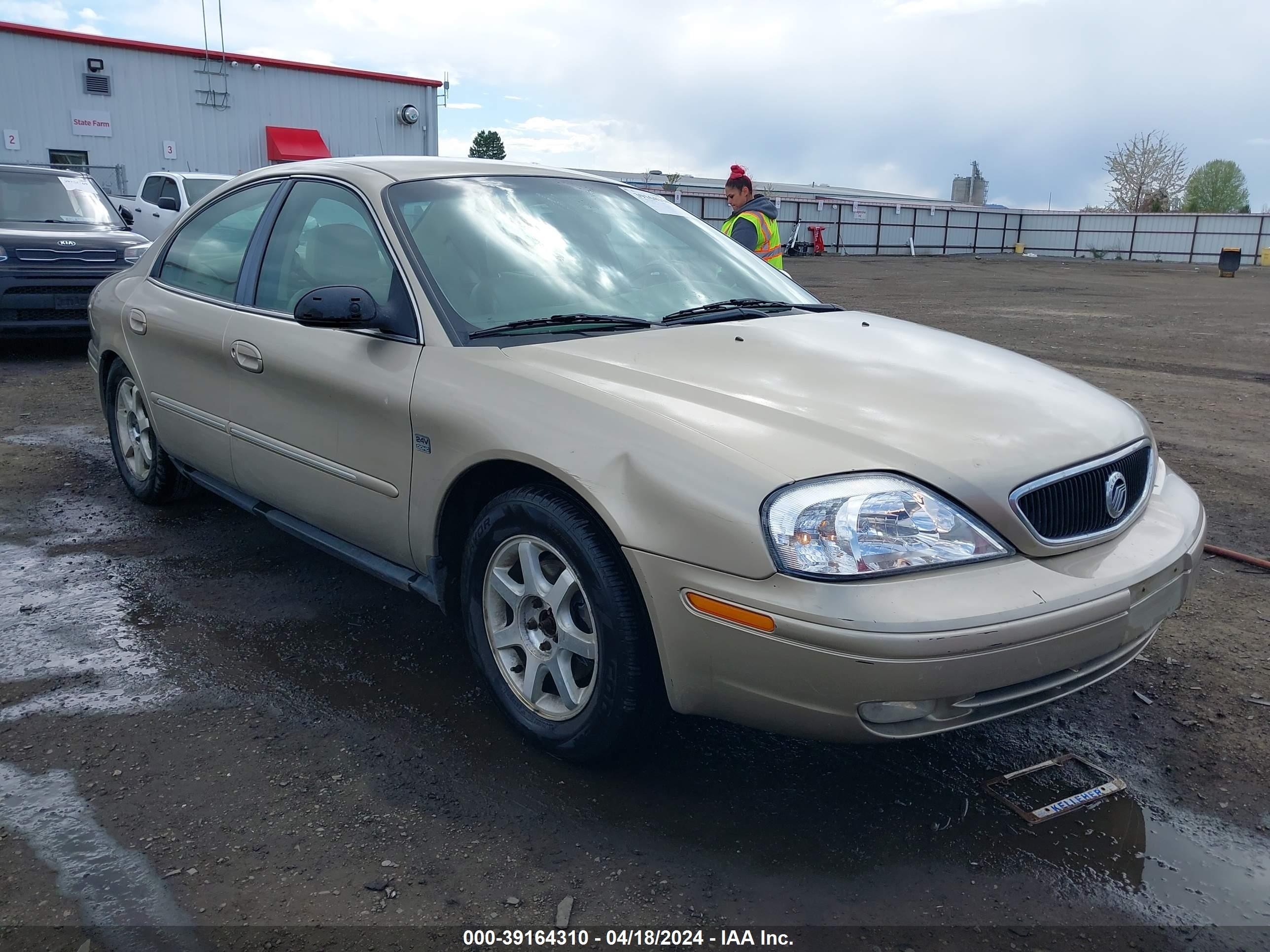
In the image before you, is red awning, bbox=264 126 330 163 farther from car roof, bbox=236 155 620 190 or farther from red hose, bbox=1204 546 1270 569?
red hose, bbox=1204 546 1270 569

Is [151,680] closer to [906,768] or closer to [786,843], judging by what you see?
[786,843]

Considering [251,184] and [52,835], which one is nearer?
A: [52,835]

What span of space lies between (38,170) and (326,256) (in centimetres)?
888

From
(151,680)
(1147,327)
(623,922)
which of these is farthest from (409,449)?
(1147,327)

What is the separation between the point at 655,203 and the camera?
162 inches

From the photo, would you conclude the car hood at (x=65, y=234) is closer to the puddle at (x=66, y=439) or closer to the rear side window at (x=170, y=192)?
the puddle at (x=66, y=439)

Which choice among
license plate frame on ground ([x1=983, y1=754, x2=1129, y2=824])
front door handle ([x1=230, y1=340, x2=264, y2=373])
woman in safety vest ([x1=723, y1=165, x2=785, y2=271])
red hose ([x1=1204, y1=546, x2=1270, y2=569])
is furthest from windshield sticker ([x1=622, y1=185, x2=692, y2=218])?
woman in safety vest ([x1=723, y1=165, x2=785, y2=271])

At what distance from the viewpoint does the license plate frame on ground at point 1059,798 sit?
261 centimetres

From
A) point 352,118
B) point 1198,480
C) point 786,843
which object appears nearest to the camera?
point 786,843

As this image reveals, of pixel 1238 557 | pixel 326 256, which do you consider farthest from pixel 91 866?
pixel 1238 557

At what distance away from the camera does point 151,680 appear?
10.8ft

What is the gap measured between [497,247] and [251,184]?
4.97 feet

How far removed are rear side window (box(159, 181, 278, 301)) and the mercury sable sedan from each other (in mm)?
30

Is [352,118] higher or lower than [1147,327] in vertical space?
higher
